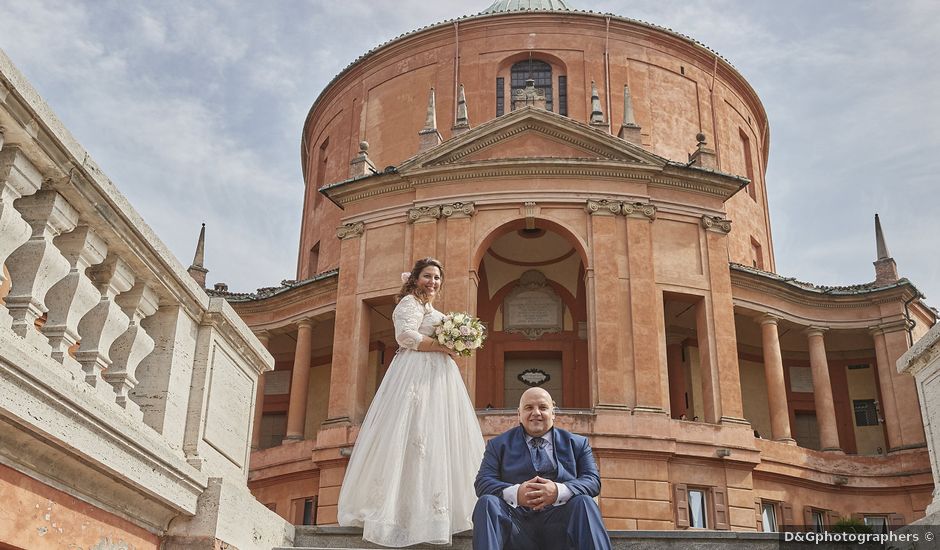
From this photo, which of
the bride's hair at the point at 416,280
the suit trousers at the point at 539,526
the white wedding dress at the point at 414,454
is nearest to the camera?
the suit trousers at the point at 539,526

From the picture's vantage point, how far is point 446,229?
22500mm

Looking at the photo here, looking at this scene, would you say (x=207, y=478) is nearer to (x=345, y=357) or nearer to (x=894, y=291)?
(x=345, y=357)

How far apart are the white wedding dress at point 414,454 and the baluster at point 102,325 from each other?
2.93 meters

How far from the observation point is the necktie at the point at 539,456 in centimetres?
644

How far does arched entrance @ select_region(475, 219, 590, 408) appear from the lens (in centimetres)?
2364

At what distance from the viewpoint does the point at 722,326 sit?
72.3 ft

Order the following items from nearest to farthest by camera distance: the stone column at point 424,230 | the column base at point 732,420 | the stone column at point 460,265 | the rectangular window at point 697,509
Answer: the rectangular window at point 697,509, the column base at point 732,420, the stone column at point 460,265, the stone column at point 424,230

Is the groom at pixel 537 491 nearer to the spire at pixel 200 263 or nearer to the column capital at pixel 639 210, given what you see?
the column capital at pixel 639 210

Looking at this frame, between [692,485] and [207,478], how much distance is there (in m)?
16.1


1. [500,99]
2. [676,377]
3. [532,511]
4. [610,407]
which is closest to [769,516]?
[676,377]

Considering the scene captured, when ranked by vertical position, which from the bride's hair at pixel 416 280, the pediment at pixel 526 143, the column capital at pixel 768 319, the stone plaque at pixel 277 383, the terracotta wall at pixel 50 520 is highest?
the pediment at pixel 526 143

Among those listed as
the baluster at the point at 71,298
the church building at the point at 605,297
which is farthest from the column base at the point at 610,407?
the baluster at the point at 71,298

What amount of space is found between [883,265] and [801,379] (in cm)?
416

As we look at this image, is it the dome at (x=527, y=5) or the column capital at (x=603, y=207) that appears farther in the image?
the dome at (x=527, y=5)
